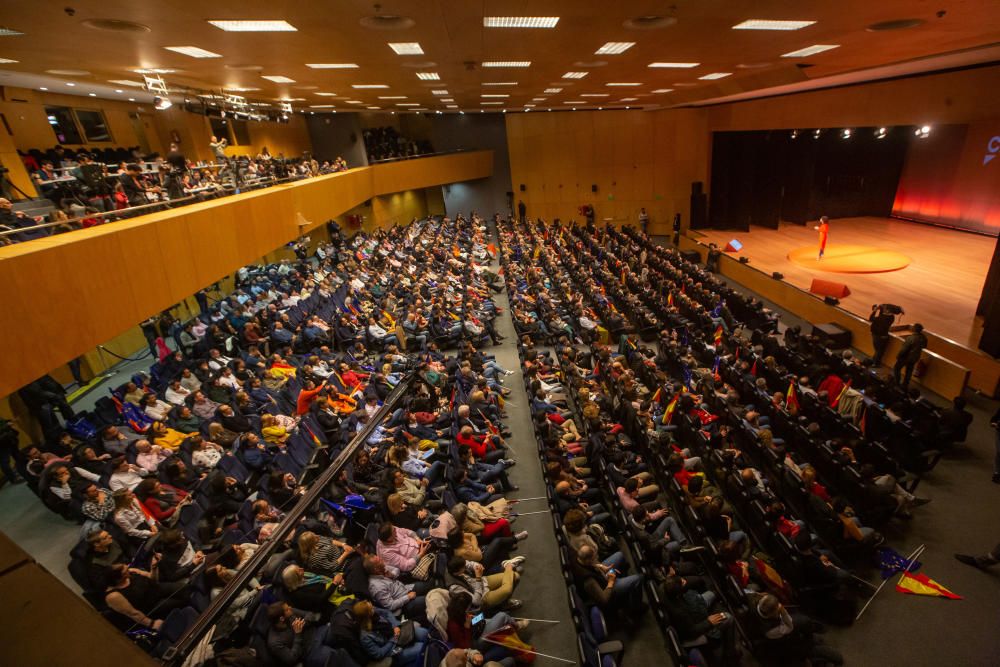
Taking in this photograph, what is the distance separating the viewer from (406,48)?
5324 millimetres

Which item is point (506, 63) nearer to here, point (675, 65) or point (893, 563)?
point (675, 65)

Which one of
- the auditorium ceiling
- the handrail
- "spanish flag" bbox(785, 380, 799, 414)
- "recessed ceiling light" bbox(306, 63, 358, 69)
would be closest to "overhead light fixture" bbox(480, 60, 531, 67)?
the auditorium ceiling

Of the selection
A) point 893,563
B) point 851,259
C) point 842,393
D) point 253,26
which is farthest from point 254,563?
point 851,259

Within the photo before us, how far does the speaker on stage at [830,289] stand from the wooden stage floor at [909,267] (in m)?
0.15

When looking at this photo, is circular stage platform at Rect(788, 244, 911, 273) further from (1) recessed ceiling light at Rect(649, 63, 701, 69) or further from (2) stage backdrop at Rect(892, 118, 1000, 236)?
(1) recessed ceiling light at Rect(649, 63, 701, 69)

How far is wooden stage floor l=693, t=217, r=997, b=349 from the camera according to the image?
8.84 meters

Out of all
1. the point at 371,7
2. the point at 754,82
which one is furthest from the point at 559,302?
the point at 371,7

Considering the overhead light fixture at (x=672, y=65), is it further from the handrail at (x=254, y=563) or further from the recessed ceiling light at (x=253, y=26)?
the handrail at (x=254, y=563)

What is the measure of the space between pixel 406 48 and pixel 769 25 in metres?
3.82

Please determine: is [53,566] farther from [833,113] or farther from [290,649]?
[833,113]

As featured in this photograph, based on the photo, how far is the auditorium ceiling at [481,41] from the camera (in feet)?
12.2

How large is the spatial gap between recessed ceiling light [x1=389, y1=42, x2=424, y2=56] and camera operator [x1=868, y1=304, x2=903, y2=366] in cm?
846

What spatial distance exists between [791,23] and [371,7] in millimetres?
3891

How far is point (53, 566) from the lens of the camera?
478cm
